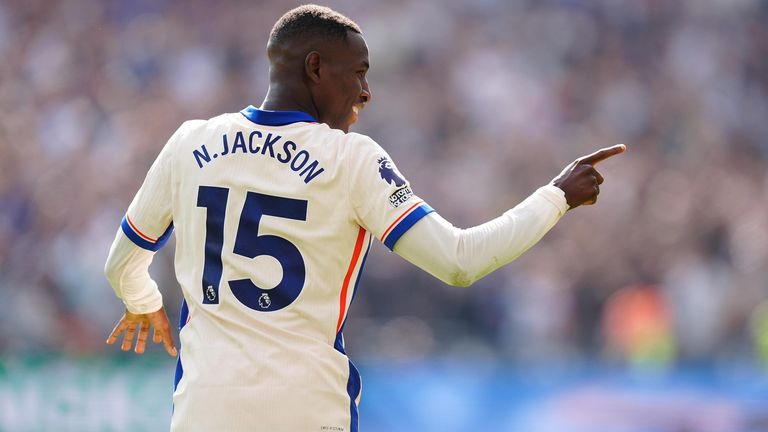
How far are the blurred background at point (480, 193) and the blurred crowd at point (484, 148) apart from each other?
25 mm

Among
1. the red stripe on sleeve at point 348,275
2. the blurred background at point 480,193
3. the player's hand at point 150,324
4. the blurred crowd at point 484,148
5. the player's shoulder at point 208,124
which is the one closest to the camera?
the red stripe on sleeve at point 348,275

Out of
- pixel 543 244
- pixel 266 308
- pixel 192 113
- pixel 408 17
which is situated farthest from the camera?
pixel 408 17

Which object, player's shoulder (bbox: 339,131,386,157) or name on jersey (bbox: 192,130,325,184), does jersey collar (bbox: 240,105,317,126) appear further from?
player's shoulder (bbox: 339,131,386,157)

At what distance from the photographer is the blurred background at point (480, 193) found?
8.74m

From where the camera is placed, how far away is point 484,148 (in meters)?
12.2

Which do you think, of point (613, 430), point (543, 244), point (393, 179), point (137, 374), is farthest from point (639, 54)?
point (393, 179)

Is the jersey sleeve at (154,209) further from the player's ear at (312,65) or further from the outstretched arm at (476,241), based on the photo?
the outstretched arm at (476,241)

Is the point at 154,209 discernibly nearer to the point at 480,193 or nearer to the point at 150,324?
the point at 150,324

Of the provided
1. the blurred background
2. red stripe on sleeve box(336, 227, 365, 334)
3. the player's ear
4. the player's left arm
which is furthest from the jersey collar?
the blurred background

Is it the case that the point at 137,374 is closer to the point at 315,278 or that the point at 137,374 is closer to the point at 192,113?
the point at 192,113

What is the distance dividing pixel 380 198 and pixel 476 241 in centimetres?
30

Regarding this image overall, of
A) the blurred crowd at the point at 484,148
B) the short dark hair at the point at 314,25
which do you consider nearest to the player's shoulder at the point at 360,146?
the short dark hair at the point at 314,25

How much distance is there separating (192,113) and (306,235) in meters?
9.18

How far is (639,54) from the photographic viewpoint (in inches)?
541
